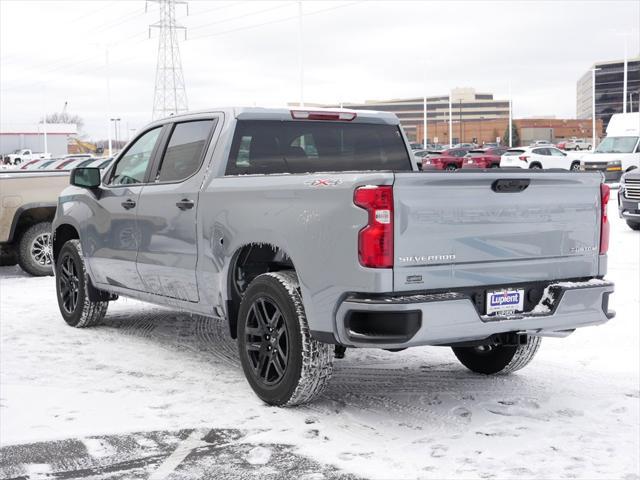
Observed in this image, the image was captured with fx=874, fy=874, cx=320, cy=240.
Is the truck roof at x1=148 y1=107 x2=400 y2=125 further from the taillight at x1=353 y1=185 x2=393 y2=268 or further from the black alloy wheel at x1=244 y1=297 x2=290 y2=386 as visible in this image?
the taillight at x1=353 y1=185 x2=393 y2=268

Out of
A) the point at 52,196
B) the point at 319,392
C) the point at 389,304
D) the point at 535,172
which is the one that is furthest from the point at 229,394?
the point at 52,196

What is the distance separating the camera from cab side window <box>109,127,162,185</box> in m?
7.51

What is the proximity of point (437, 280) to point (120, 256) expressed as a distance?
357 centimetres

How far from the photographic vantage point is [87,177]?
792 cm

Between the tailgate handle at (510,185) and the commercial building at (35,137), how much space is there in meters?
117

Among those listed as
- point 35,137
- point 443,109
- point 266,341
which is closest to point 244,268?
point 266,341

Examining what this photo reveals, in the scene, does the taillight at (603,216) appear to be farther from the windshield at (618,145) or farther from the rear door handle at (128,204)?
the windshield at (618,145)

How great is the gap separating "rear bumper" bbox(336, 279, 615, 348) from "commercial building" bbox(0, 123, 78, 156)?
117 metres

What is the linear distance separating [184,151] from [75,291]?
260 cm

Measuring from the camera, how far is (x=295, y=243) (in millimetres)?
5402

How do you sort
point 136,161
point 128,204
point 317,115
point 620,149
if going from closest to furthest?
1. point 317,115
2. point 128,204
3. point 136,161
4. point 620,149

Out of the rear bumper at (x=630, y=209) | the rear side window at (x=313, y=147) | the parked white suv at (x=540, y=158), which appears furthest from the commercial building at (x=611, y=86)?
the rear side window at (x=313, y=147)

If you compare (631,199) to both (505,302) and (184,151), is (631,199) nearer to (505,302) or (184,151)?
(184,151)

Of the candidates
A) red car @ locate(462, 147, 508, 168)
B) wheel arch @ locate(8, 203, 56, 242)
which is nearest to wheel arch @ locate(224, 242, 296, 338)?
wheel arch @ locate(8, 203, 56, 242)
